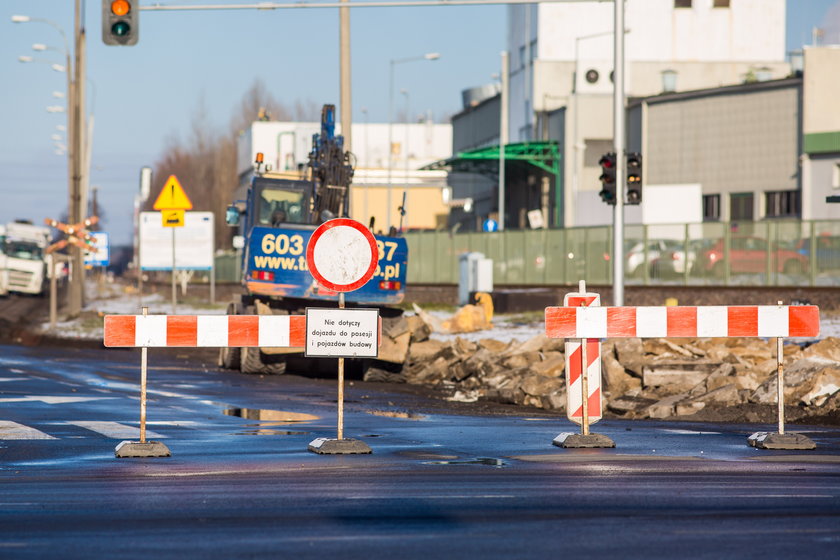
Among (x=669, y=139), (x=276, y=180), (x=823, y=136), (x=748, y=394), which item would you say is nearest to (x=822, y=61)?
(x=823, y=136)

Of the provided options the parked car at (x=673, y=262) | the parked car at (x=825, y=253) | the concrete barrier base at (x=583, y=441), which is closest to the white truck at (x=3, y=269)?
the parked car at (x=673, y=262)

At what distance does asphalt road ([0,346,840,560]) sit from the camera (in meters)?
7.72

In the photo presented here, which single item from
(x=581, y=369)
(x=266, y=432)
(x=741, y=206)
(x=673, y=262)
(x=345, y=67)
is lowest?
(x=266, y=432)

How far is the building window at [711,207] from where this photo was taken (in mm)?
68938

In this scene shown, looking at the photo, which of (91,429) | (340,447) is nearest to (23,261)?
(91,429)

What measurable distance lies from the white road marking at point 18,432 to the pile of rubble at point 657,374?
7.19 meters

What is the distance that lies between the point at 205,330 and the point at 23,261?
2451 inches

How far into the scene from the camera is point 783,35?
8475 centimetres

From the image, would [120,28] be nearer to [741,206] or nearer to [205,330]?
[205,330]

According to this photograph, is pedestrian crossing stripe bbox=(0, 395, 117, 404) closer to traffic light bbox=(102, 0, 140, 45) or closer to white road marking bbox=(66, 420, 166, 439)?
white road marking bbox=(66, 420, 166, 439)

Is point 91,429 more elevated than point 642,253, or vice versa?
point 642,253

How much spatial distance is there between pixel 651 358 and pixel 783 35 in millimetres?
67780

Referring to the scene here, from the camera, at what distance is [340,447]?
12312mm

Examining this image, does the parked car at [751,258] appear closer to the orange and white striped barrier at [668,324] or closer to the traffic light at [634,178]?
the traffic light at [634,178]
